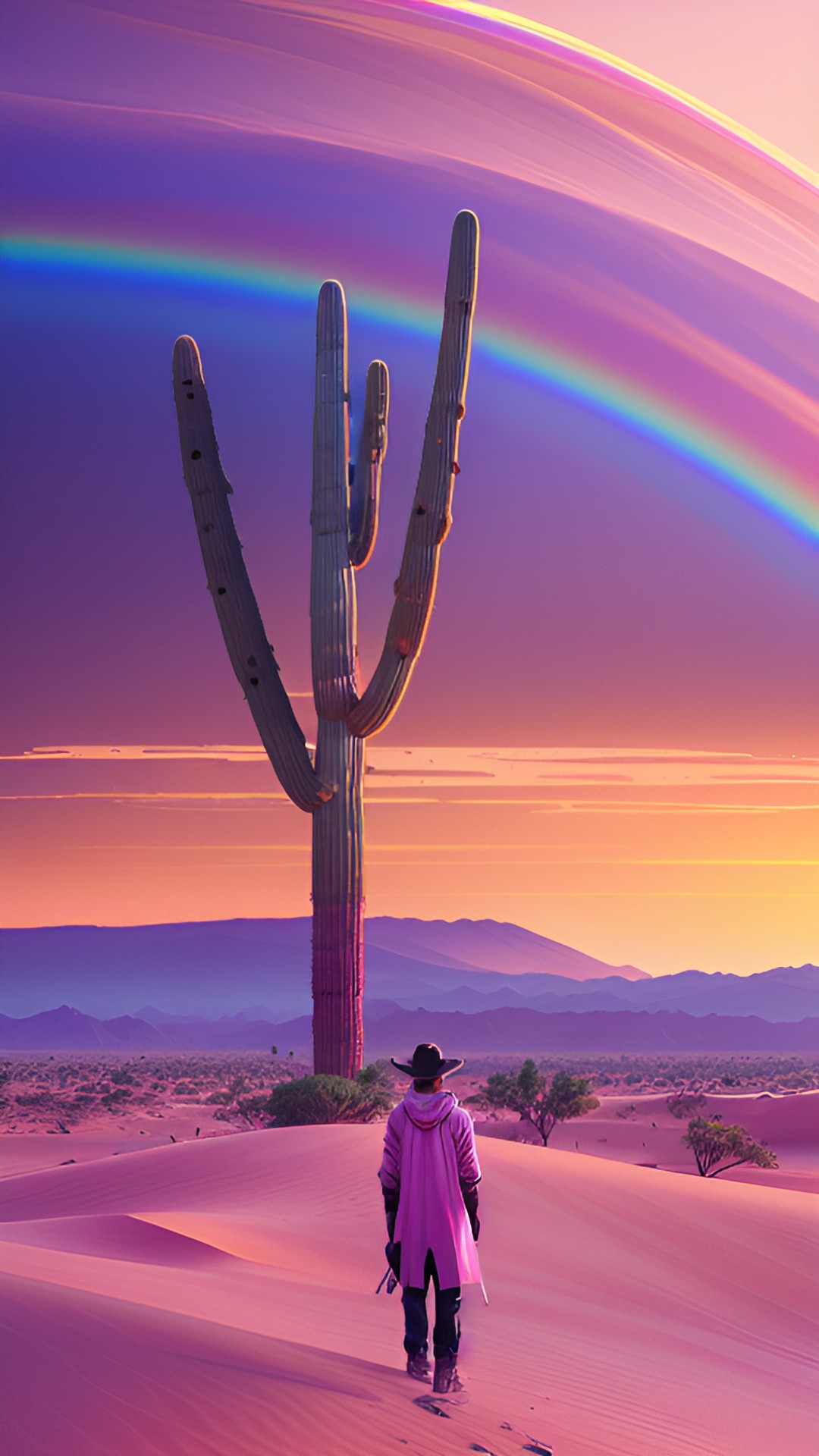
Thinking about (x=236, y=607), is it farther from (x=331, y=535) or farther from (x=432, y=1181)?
(x=432, y=1181)

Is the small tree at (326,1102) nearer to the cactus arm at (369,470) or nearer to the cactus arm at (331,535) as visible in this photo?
the cactus arm at (331,535)

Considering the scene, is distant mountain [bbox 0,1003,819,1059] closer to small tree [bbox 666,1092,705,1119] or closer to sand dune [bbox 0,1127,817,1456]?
small tree [bbox 666,1092,705,1119]

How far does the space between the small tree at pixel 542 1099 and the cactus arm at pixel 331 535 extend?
2096cm

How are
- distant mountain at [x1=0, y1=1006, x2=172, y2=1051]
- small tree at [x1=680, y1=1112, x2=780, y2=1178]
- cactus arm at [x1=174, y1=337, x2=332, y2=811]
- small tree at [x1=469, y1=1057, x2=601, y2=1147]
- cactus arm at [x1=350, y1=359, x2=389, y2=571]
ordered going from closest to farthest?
cactus arm at [x1=174, y1=337, x2=332, y2=811] → cactus arm at [x1=350, y1=359, x2=389, y2=571] → small tree at [x1=680, y1=1112, x2=780, y2=1178] → small tree at [x1=469, y1=1057, x2=601, y2=1147] → distant mountain at [x1=0, y1=1006, x2=172, y2=1051]

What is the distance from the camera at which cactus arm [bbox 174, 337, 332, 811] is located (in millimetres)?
21344

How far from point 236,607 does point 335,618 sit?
143cm

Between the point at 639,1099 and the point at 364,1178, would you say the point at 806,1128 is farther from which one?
the point at 364,1178

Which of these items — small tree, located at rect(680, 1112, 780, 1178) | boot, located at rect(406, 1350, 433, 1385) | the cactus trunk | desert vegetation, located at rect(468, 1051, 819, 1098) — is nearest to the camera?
boot, located at rect(406, 1350, 433, 1385)

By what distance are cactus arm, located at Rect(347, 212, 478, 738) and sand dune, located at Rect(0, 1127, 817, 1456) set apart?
6.35m

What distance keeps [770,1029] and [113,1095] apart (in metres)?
120

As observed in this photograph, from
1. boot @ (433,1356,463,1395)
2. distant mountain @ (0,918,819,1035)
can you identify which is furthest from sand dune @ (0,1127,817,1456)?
distant mountain @ (0,918,819,1035)

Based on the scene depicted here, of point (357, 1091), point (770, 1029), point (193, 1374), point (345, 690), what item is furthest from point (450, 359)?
point (770, 1029)

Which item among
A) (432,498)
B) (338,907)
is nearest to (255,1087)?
(338,907)

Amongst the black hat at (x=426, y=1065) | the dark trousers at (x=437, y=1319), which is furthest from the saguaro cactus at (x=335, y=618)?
the dark trousers at (x=437, y=1319)
